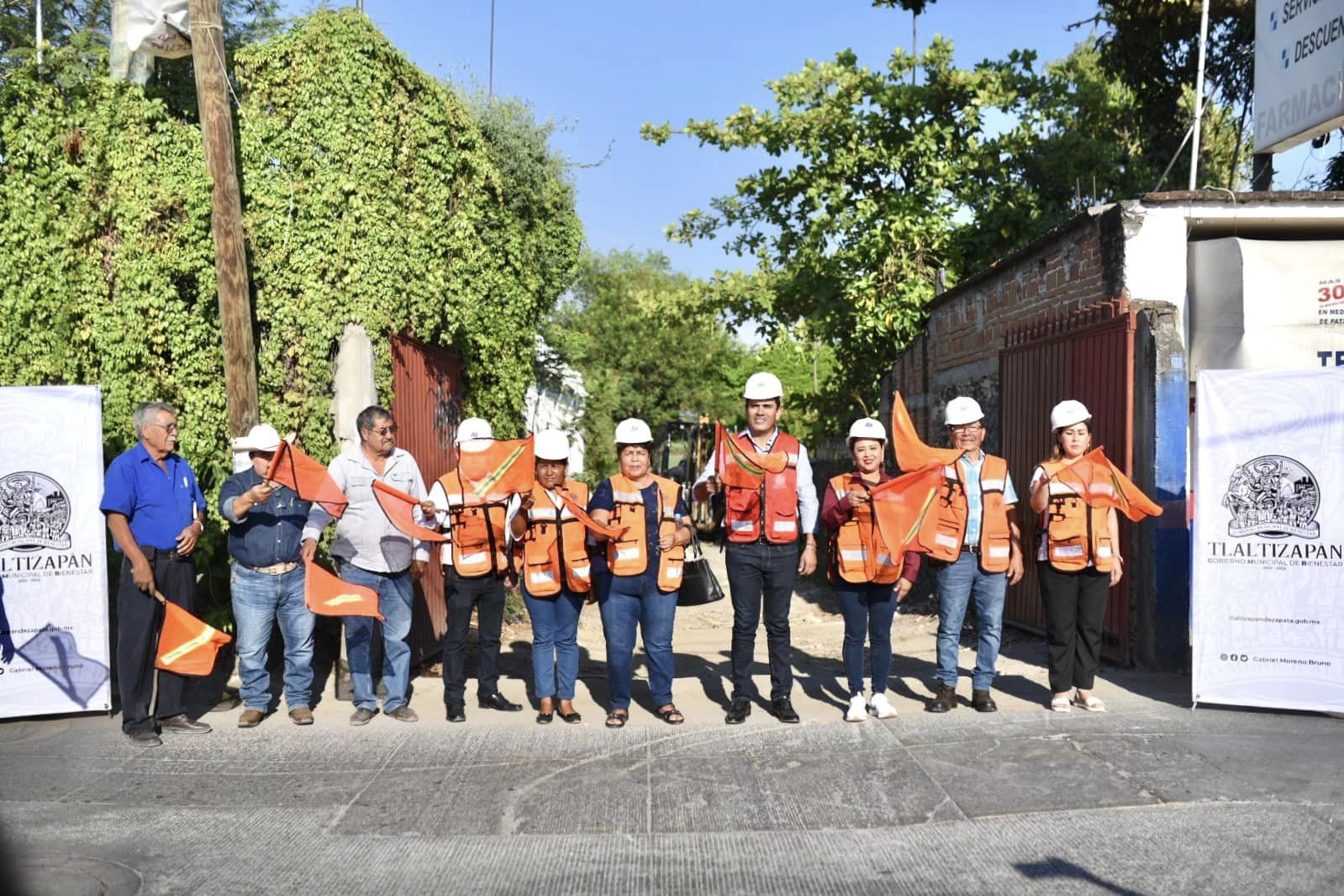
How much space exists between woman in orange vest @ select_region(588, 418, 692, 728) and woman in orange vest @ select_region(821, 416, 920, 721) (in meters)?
0.93

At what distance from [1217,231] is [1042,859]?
6382 mm

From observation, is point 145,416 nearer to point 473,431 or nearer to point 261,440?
point 261,440

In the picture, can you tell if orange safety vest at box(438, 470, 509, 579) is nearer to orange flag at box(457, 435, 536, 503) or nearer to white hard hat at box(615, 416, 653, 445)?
orange flag at box(457, 435, 536, 503)

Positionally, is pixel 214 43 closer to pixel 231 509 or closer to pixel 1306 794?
pixel 231 509

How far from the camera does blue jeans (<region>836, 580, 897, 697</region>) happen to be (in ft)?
23.3

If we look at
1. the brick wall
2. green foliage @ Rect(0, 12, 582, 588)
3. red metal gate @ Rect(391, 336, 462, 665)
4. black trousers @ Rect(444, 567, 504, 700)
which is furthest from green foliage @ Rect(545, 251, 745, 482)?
black trousers @ Rect(444, 567, 504, 700)

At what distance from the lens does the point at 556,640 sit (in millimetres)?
7371

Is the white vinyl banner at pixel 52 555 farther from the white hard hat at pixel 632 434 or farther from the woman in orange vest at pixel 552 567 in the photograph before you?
the white hard hat at pixel 632 434

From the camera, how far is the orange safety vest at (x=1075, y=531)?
7.26m

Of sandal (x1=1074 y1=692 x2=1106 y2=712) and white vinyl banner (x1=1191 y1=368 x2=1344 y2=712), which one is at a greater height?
white vinyl banner (x1=1191 y1=368 x2=1344 y2=712)

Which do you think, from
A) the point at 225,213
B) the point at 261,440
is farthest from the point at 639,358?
the point at 261,440

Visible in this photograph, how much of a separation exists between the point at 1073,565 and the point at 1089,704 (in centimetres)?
87

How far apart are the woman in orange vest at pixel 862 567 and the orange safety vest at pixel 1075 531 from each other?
96cm

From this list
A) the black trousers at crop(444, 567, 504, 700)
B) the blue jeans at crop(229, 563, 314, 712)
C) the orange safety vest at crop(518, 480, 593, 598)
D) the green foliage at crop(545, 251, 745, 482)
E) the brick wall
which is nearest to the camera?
the orange safety vest at crop(518, 480, 593, 598)
